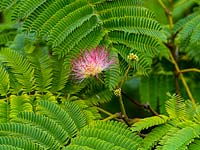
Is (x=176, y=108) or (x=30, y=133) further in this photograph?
(x=176, y=108)

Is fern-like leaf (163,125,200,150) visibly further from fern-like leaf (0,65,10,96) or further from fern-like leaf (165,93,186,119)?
fern-like leaf (0,65,10,96)

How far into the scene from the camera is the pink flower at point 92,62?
1.62m

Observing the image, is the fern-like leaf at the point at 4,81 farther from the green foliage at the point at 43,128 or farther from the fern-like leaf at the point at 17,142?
the fern-like leaf at the point at 17,142

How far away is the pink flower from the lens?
1.62 meters

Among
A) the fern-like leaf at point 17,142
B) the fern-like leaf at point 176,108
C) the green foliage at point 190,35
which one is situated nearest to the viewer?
the fern-like leaf at point 17,142

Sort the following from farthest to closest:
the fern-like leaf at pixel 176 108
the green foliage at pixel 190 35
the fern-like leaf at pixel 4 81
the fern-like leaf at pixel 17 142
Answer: the green foliage at pixel 190 35
the fern-like leaf at pixel 4 81
the fern-like leaf at pixel 176 108
the fern-like leaf at pixel 17 142

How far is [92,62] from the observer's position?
162 cm

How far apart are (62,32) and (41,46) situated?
35 centimetres

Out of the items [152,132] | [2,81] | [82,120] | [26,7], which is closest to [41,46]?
[26,7]

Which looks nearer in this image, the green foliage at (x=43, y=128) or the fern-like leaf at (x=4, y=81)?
the green foliage at (x=43, y=128)

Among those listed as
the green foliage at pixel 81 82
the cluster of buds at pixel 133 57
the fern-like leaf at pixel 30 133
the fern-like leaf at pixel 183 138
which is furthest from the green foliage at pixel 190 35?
the fern-like leaf at pixel 30 133

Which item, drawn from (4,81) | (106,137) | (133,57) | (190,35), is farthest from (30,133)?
(190,35)

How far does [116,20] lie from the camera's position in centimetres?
174

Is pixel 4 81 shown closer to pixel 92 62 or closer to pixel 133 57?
pixel 92 62
